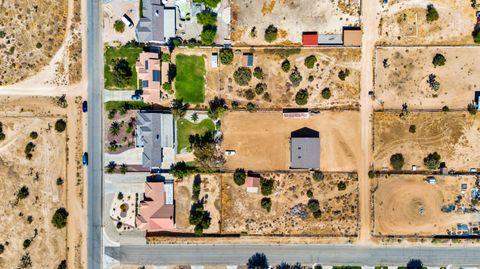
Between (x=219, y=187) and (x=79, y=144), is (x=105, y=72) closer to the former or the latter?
(x=79, y=144)

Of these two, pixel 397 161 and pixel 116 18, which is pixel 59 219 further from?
pixel 397 161

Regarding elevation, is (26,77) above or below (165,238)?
above

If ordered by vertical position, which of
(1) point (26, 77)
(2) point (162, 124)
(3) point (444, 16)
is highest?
(3) point (444, 16)

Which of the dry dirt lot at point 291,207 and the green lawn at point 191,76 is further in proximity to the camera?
the green lawn at point 191,76

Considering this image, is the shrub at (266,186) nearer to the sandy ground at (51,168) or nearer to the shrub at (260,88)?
the shrub at (260,88)

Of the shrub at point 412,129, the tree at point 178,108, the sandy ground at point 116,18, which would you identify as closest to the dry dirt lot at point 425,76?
the shrub at point 412,129

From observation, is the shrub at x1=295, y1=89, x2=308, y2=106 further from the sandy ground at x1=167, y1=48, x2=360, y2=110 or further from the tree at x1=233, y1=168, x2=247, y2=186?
the tree at x1=233, y1=168, x2=247, y2=186

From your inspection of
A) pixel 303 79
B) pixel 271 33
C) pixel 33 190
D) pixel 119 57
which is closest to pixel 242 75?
pixel 271 33

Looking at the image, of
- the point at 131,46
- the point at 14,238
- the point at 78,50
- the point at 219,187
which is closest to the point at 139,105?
the point at 131,46
